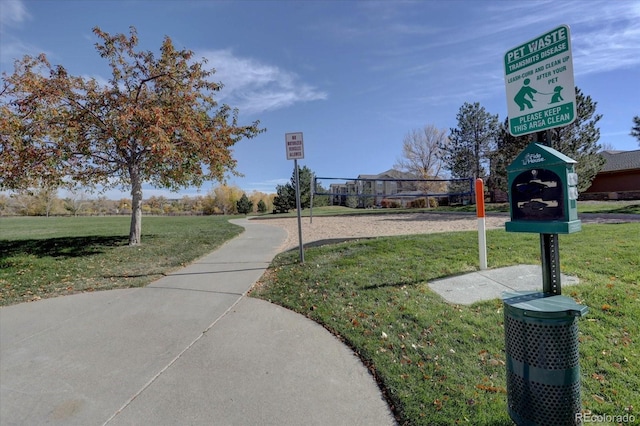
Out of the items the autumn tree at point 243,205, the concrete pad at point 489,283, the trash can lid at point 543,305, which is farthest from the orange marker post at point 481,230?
the autumn tree at point 243,205

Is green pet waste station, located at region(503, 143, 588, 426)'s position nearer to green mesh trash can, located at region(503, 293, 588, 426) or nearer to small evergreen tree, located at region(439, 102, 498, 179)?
green mesh trash can, located at region(503, 293, 588, 426)

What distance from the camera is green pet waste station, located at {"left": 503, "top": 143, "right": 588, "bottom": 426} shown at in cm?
193

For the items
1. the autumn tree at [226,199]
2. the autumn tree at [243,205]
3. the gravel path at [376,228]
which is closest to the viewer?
the gravel path at [376,228]

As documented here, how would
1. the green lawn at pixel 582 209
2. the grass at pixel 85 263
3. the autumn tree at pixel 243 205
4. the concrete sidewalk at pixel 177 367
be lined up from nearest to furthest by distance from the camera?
the concrete sidewalk at pixel 177 367
the grass at pixel 85 263
the green lawn at pixel 582 209
the autumn tree at pixel 243 205

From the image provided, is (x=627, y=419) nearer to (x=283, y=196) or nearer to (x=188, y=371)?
(x=188, y=371)

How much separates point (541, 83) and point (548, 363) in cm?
185

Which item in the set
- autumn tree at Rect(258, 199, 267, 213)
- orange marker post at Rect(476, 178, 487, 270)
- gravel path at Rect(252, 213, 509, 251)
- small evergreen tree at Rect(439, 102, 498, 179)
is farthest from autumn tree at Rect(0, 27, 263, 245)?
autumn tree at Rect(258, 199, 267, 213)

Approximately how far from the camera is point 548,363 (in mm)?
1932

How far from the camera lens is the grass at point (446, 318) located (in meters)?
2.50

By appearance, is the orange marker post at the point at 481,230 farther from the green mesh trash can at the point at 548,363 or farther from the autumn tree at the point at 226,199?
the autumn tree at the point at 226,199

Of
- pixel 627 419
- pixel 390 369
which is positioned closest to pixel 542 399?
pixel 627 419

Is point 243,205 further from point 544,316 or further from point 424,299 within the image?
point 544,316

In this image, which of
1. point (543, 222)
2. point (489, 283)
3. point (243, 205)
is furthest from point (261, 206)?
point (543, 222)

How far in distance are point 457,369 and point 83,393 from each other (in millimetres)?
3207
